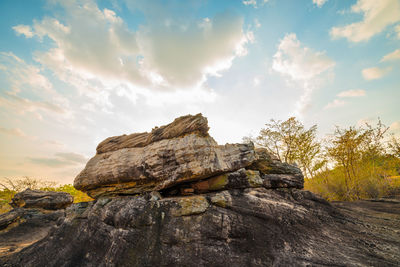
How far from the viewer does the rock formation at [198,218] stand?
6867 millimetres

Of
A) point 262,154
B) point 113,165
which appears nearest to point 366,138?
point 262,154

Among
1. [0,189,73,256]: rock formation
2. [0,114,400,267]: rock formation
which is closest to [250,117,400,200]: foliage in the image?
A: [0,114,400,267]: rock formation

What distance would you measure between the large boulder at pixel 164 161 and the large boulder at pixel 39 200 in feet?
40.6

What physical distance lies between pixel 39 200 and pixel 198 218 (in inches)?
897

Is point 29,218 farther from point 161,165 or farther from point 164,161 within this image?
point 164,161

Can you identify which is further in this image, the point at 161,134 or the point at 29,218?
the point at 29,218

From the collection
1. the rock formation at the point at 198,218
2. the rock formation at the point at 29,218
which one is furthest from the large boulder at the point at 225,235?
the rock formation at the point at 29,218

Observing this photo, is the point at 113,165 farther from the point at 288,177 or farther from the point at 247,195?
the point at 288,177

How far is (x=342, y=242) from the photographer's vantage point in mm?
7273

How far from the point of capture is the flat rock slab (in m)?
9.50

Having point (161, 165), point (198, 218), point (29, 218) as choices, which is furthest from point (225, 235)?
point (29, 218)

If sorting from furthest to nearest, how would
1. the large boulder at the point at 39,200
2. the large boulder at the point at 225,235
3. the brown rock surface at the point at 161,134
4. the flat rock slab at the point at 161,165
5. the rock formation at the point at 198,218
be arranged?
the large boulder at the point at 39,200 < the brown rock surface at the point at 161,134 < the flat rock slab at the point at 161,165 < the rock formation at the point at 198,218 < the large boulder at the point at 225,235

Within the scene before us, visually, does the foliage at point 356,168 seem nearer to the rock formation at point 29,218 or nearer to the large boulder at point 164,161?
the large boulder at point 164,161

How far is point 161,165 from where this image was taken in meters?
10.1
